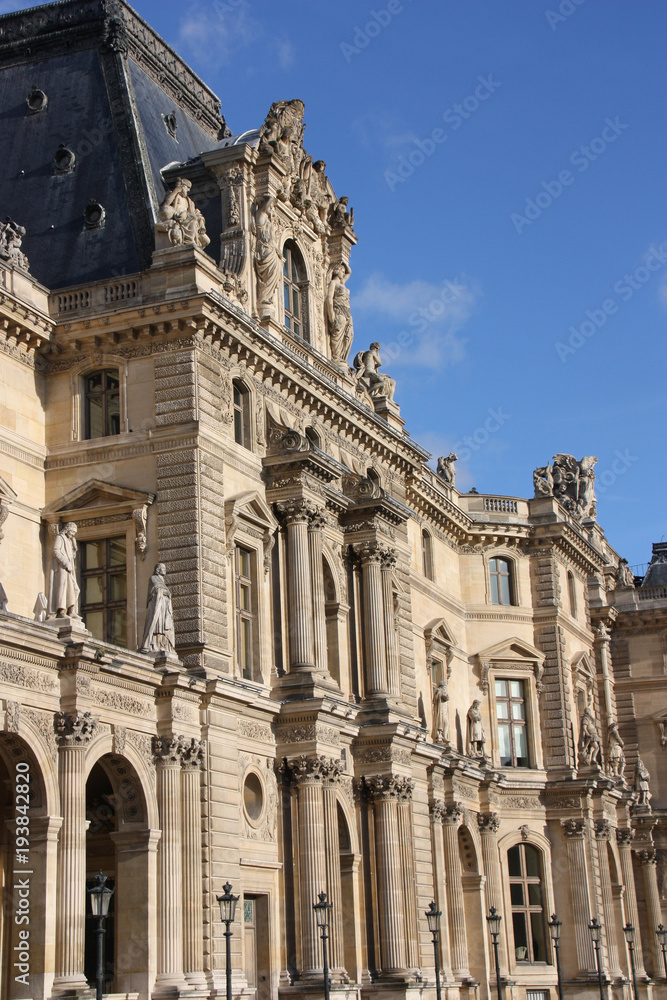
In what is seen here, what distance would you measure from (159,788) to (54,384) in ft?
36.5

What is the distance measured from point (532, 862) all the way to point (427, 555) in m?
12.4

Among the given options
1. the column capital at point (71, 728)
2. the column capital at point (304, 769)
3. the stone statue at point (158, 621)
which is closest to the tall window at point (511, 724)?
the column capital at point (304, 769)

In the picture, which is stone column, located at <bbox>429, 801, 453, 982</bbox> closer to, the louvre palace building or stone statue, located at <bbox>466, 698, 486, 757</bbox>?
the louvre palace building

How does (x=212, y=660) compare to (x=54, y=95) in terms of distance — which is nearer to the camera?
(x=212, y=660)

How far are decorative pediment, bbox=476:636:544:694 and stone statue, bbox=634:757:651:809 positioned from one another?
1158 centimetres

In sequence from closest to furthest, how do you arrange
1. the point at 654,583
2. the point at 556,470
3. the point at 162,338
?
the point at 162,338
the point at 556,470
the point at 654,583

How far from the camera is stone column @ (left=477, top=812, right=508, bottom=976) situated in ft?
178

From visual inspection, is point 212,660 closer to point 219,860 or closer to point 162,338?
point 219,860

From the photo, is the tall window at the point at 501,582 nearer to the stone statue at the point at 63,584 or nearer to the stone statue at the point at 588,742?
the stone statue at the point at 588,742

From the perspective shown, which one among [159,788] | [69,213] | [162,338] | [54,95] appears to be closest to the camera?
[159,788]

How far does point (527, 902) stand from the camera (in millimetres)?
56500

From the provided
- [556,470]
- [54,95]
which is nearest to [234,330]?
[54,95]

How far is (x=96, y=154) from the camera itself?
1655 inches

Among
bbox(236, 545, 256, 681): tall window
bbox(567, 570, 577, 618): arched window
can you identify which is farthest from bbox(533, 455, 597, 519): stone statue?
bbox(236, 545, 256, 681): tall window
